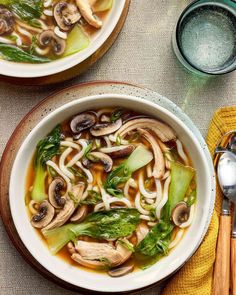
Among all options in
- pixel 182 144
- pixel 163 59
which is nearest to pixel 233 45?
pixel 163 59

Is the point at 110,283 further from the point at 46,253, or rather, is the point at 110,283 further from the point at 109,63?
the point at 109,63

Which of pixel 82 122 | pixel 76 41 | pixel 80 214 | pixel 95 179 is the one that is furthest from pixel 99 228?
pixel 76 41

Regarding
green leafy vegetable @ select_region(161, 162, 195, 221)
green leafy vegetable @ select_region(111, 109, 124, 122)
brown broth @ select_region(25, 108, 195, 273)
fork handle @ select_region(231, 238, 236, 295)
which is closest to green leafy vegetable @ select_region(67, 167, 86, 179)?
brown broth @ select_region(25, 108, 195, 273)

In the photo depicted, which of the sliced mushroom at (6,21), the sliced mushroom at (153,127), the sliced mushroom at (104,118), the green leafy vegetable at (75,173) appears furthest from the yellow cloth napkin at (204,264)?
the sliced mushroom at (6,21)

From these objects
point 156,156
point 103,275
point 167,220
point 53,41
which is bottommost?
point 103,275

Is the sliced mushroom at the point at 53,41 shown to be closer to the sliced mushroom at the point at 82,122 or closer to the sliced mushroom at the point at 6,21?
the sliced mushroom at the point at 6,21

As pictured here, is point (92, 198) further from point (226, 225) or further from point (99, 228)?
point (226, 225)

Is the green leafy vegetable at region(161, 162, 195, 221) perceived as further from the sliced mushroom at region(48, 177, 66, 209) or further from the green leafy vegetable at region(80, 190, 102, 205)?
the sliced mushroom at region(48, 177, 66, 209)
